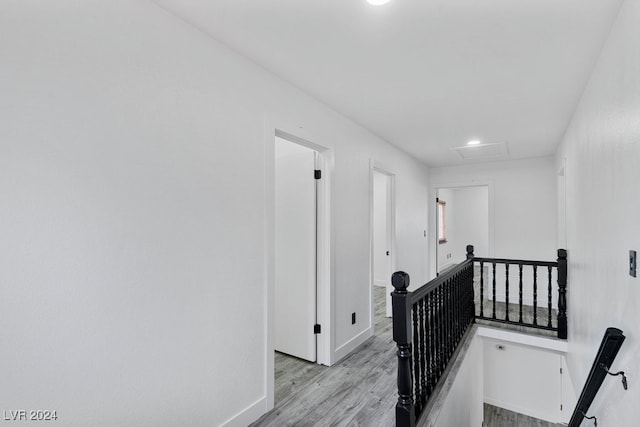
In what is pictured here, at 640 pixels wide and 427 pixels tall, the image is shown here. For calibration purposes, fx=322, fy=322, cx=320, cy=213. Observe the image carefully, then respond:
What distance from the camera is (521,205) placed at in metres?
5.20

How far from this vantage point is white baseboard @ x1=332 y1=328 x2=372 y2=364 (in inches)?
117

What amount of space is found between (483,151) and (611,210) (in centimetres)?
322

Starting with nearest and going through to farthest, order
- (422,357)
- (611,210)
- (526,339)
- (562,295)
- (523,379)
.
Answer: (611,210), (422,357), (562,295), (526,339), (523,379)

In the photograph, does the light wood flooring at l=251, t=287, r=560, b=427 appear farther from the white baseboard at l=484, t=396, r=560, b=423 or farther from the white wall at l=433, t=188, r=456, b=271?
the white wall at l=433, t=188, r=456, b=271

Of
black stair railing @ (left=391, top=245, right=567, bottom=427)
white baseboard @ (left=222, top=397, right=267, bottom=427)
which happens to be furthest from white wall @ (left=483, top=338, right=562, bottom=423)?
white baseboard @ (left=222, top=397, right=267, bottom=427)

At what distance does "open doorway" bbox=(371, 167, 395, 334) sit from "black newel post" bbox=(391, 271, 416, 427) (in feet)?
6.69

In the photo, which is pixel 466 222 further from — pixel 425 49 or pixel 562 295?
pixel 425 49

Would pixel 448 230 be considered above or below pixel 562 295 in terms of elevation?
above

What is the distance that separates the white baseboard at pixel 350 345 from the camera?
298 cm

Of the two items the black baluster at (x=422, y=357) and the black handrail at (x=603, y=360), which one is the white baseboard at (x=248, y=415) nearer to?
the black baluster at (x=422, y=357)

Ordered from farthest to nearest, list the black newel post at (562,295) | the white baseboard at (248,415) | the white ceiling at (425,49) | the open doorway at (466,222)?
the open doorway at (466,222) → the black newel post at (562,295) → the white baseboard at (248,415) → the white ceiling at (425,49)

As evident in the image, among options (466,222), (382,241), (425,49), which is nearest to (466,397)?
(425,49)

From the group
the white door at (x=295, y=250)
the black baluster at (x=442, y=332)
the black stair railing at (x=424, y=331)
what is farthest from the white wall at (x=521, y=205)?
the white door at (x=295, y=250)

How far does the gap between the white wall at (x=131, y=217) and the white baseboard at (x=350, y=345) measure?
3.19 ft
